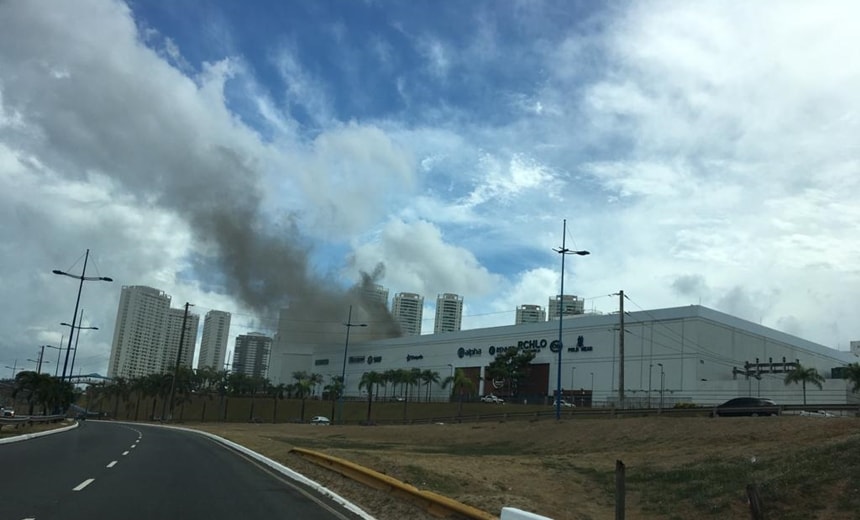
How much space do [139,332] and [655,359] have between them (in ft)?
380

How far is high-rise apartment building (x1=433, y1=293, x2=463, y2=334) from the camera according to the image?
18750 centimetres

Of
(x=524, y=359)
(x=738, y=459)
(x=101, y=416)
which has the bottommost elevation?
(x=101, y=416)

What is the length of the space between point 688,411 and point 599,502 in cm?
3073

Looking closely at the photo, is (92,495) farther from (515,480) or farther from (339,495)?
(515,480)

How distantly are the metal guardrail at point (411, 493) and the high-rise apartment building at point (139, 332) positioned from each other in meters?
143

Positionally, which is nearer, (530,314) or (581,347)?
(581,347)

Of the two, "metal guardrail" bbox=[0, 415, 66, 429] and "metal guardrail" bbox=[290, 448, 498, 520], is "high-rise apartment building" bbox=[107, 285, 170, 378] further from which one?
"metal guardrail" bbox=[290, 448, 498, 520]

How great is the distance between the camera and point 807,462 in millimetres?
15062

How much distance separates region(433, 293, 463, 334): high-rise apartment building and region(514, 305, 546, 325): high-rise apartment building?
78.5 ft

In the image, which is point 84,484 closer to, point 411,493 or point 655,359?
point 411,493

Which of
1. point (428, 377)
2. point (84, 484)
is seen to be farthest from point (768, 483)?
point (428, 377)

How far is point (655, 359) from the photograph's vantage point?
92.9 metres

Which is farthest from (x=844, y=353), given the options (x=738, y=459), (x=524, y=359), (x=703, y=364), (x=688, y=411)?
(x=738, y=459)

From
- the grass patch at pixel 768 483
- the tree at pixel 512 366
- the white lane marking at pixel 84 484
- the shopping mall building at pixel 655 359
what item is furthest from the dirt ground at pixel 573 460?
the tree at pixel 512 366
